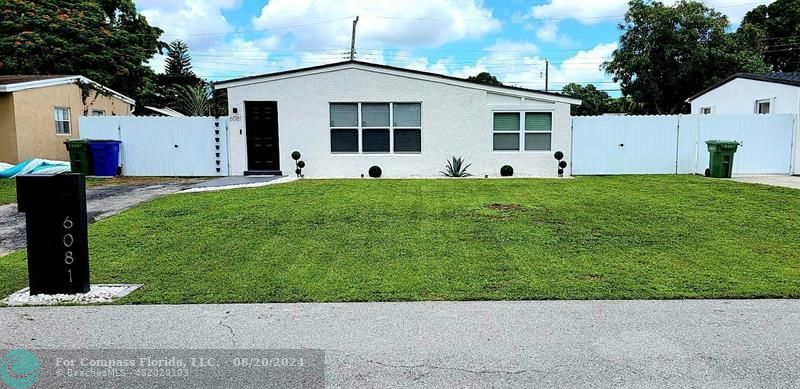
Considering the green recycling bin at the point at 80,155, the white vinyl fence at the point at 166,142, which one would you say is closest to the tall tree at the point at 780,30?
the white vinyl fence at the point at 166,142

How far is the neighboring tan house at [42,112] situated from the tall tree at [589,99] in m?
32.4

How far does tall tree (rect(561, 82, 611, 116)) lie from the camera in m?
44.3

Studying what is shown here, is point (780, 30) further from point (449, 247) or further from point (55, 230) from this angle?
point (55, 230)

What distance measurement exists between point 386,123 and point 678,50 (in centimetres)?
1805

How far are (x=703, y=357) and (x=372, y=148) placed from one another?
46.2 ft

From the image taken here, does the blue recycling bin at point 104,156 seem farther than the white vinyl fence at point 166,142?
No

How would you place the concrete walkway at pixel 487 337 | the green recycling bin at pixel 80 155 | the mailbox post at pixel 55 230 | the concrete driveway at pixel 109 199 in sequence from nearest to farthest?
the concrete walkway at pixel 487 337
the mailbox post at pixel 55 230
the concrete driveway at pixel 109 199
the green recycling bin at pixel 80 155

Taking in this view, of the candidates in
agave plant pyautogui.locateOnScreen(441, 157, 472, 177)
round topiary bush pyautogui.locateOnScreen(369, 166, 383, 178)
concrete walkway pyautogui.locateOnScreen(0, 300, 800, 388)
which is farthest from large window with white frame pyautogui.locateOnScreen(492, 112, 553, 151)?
concrete walkway pyautogui.locateOnScreen(0, 300, 800, 388)

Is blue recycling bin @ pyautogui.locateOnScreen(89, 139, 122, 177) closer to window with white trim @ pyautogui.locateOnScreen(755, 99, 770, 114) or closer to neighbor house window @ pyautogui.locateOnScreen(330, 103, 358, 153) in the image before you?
neighbor house window @ pyautogui.locateOnScreen(330, 103, 358, 153)

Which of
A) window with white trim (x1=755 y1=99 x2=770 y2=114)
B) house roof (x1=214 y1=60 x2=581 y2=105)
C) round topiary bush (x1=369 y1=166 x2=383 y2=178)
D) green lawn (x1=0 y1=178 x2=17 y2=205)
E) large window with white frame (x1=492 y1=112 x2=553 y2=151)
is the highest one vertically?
house roof (x1=214 y1=60 x2=581 y2=105)

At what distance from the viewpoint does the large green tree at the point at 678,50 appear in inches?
1094

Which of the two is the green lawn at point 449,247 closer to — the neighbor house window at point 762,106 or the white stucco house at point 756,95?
the white stucco house at point 756,95

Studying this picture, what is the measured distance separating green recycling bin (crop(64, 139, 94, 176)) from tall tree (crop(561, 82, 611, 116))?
112 ft

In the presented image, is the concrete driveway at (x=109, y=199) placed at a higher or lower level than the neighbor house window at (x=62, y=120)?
lower
